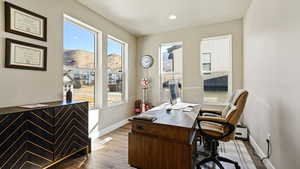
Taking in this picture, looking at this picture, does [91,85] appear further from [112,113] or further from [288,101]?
[288,101]

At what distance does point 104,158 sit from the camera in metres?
2.21

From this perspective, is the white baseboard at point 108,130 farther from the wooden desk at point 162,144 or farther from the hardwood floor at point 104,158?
the wooden desk at point 162,144

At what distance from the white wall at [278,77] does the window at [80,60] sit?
3.09 metres

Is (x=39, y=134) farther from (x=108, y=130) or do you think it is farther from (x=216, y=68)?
(x=216, y=68)

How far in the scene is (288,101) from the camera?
1.46 metres

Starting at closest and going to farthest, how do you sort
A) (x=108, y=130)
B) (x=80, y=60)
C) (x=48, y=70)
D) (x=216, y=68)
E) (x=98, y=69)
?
(x=48, y=70), (x=80, y=60), (x=98, y=69), (x=108, y=130), (x=216, y=68)

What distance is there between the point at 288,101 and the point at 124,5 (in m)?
2.95

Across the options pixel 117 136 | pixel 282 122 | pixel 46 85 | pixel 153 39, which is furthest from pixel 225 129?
pixel 153 39

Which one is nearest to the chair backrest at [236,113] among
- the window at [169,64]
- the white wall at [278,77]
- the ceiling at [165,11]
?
the white wall at [278,77]

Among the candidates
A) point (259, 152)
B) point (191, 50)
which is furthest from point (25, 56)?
point (259, 152)

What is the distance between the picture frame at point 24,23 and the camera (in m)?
1.71

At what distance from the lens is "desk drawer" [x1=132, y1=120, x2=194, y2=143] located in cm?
157

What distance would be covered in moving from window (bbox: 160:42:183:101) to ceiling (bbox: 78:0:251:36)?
0.62 meters

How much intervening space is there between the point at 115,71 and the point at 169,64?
1642 mm
